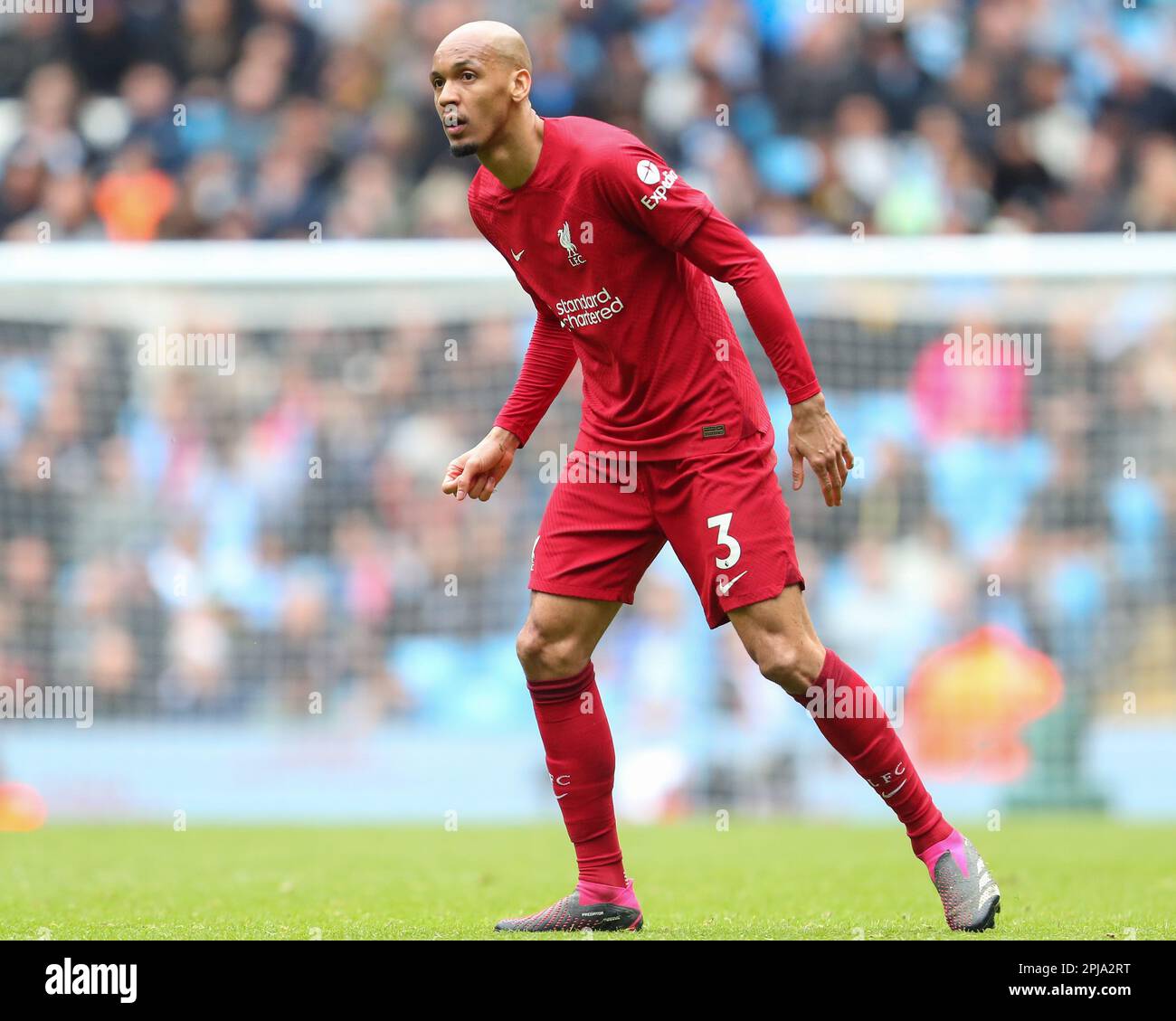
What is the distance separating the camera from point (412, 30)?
14328 millimetres

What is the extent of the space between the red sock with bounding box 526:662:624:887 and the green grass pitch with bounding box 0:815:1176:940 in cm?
29

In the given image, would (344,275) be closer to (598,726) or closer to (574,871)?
(574,871)

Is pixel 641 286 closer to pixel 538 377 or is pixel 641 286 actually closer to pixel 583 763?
pixel 538 377

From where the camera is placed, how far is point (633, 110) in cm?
1346

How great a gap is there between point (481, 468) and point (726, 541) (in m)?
0.88

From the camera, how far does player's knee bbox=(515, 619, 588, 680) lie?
Answer: 5074 millimetres

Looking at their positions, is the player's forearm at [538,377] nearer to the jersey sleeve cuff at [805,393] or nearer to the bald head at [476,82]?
the bald head at [476,82]

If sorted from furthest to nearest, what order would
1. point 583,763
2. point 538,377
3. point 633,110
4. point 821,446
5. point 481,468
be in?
point 633,110
point 538,377
point 481,468
point 583,763
point 821,446

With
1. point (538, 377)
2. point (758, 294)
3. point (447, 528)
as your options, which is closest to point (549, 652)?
point (538, 377)

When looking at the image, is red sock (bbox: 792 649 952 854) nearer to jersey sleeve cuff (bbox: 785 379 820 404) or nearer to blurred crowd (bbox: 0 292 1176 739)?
jersey sleeve cuff (bbox: 785 379 820 404)

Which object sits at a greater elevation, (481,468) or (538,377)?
(538,377)

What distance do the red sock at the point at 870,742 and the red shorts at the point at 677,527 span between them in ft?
0.99

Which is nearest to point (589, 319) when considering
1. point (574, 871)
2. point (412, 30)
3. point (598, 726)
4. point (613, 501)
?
point (613, 501)

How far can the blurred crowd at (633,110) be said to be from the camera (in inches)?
497
